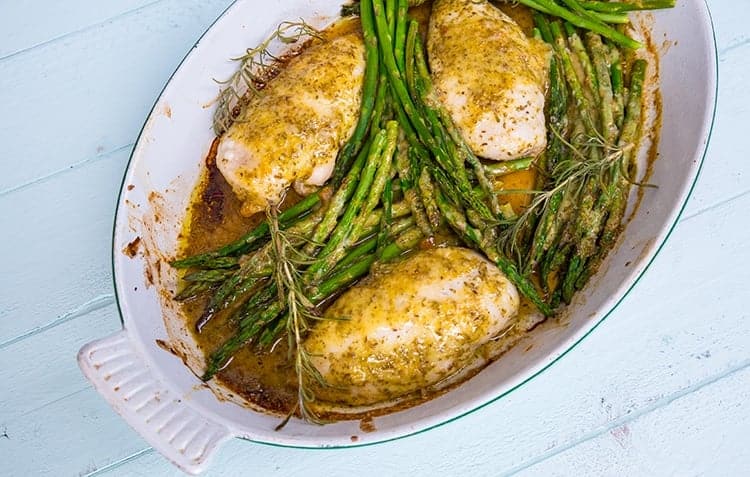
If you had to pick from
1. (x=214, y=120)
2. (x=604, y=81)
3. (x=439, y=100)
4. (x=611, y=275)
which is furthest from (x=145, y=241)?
(x=604, y=81)

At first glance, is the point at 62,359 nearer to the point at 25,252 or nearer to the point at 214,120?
the point at 25,252

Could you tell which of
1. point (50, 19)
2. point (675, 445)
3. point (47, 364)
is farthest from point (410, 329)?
point (50, 19)

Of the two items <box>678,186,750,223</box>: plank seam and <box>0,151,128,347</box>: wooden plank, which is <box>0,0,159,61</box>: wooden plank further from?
<box>678,186,750,223</box>: plank seam

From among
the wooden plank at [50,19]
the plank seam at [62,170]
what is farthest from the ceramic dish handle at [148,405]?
the wooden plank at [50,19]

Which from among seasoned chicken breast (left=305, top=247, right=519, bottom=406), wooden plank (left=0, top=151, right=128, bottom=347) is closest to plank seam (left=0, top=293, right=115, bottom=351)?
wooden plank (left=0, top=151, right=128, bottom=347)

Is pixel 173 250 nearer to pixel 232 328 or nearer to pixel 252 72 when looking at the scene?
pixel 232 328

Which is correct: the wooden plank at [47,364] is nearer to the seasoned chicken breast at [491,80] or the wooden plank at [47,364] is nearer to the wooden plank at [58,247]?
the wooden plank at [58,247]

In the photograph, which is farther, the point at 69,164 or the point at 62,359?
the point at 69,164
